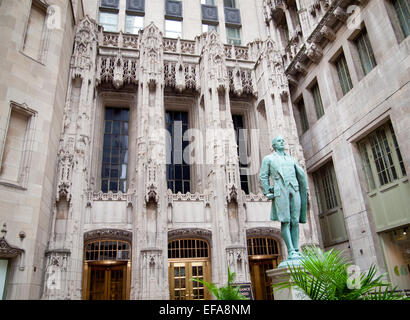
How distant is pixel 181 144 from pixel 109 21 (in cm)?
930

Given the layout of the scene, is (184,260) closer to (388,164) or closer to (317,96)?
(388,164)

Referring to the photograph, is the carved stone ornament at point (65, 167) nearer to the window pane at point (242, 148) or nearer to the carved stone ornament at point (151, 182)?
the carved stone ornament at point (151, 182)

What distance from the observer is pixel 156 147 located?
594 inches

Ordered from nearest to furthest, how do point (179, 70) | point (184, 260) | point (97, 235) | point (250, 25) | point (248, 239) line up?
point (97, 235), point (184, 260), point (248, 239), point (179, 70), point (250, 25)

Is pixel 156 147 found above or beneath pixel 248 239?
above

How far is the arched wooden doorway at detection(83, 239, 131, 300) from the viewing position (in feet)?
47.0

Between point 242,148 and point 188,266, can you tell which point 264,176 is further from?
point 242,148

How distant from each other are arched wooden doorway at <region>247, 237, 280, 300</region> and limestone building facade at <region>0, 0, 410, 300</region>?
71mm

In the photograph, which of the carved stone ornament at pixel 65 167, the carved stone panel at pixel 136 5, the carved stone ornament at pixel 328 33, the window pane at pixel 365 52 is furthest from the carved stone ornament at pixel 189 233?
the carved stone panel at pixel 136 5

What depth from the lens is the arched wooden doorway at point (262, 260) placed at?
51.7 feet

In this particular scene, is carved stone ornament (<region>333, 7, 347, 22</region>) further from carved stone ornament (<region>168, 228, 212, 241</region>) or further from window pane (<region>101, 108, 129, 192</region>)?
→ window pane (<region>101, 108, 129, 192</region>)

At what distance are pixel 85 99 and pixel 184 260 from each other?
348 inches
